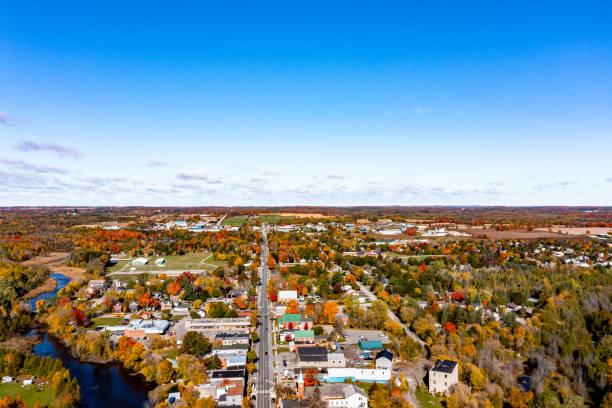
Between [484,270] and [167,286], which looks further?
[484,270]

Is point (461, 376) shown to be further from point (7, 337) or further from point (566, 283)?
point (7, 337)

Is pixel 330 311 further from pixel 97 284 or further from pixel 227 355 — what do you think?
pixel 97 284

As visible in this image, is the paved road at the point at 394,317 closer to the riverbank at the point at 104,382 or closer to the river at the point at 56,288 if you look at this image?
the riverbank at the point at 104,382

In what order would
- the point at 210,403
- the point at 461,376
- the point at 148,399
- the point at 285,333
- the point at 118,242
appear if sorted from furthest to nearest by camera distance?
the point at 118,242 < the point at 285,333 < the point at 461,376 < the point at 148,399 < the point at 210,403

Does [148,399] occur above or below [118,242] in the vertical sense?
below

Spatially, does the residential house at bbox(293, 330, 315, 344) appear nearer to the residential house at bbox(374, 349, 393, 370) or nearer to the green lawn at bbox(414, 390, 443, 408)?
the residential house at bbox(374, 349, 393, 370)

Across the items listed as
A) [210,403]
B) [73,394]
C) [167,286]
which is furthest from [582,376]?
[167,286]

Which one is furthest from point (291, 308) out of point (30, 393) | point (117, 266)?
point (117, 266)
